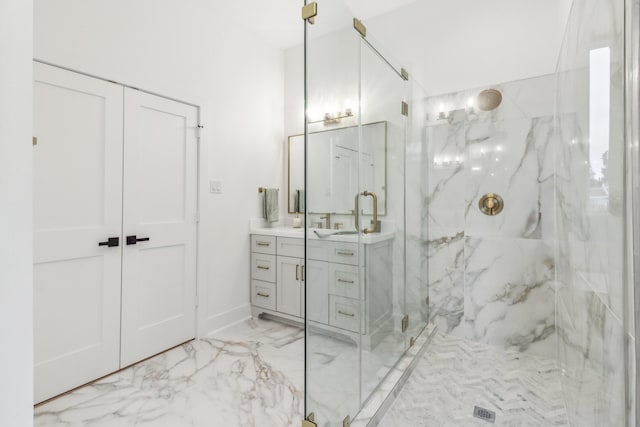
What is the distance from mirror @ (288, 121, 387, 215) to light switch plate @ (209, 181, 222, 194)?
1.59 m

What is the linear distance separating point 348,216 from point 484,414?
1.28 metres

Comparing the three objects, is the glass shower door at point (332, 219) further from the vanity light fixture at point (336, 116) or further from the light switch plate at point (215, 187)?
the light switch plate at point (215, 187)

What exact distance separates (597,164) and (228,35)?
2.98m

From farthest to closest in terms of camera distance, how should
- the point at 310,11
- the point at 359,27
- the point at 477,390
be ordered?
the point at 477,390
the point at 359,27
the point at 310,11

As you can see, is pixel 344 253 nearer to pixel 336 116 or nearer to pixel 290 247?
pixel 336 116

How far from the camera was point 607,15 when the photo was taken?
0.91 metres

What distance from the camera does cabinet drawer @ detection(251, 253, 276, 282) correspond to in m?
3.02

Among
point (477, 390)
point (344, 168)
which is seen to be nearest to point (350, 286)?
point (344, 168)

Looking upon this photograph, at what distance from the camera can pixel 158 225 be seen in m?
2.39

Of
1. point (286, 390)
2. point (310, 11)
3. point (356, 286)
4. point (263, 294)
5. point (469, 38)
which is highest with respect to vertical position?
point (469, 38)

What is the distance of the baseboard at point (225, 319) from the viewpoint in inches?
109

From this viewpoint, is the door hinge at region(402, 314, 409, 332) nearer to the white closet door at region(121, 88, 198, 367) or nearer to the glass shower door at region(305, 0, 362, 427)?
the glass shower door at region(305, 0, 362, 427)

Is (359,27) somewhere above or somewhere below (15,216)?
above

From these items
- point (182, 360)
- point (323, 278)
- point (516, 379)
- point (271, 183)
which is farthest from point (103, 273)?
point (516, 379)
